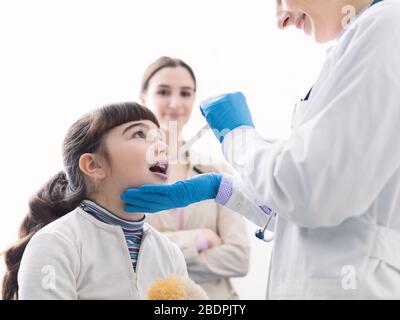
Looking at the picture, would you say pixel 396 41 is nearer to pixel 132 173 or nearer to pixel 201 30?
pixel 132 173

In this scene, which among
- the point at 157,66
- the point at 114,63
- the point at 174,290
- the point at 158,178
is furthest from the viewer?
the point at 114,63

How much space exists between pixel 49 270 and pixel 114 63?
61.1 inches

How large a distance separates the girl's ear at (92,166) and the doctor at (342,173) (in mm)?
521

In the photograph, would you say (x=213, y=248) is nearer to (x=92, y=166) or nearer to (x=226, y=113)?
(x=92, y=166)

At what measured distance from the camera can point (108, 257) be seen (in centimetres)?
142

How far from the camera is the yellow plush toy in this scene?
46.4 inches

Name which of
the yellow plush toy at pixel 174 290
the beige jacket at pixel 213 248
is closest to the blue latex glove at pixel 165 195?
the yellow plush toy at pixel 174 290

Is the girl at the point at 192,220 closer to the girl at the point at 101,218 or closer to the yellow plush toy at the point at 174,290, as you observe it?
the girl at the point at 101,218

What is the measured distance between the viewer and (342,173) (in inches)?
38.5

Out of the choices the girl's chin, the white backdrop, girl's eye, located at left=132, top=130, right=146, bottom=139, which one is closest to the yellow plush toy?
the girl's chin

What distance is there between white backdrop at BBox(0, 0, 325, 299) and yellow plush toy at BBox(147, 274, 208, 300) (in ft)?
4.18

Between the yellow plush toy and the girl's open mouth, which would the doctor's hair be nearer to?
the girl's open mouth

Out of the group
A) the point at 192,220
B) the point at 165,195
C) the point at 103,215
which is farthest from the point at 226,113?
the point at 192,220

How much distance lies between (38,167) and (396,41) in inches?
71.9
